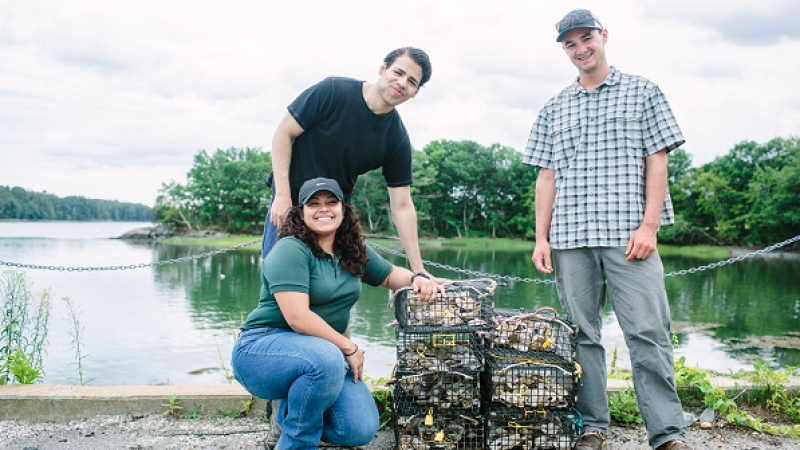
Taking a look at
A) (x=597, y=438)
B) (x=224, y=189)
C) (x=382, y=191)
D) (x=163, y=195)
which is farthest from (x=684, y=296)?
(x=163, y=195)

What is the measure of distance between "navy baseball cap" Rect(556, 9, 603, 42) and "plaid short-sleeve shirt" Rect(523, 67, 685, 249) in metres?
0.30

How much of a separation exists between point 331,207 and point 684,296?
19.0m

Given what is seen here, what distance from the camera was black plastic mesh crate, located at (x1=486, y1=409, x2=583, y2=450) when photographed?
3289mm

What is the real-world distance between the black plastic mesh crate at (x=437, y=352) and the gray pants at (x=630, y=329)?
607 mm

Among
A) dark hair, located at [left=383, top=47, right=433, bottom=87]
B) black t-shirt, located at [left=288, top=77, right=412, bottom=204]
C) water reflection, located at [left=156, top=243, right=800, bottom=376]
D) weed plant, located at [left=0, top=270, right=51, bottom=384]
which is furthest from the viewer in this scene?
water reflection, located at [left=156, top=243, right=800, bottom=376]

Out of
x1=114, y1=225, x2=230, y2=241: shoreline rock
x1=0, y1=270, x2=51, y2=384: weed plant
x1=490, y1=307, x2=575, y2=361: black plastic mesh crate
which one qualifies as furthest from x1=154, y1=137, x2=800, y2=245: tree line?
x1=490, y1=307, x2=575, y2=361: black plastic mesh crate

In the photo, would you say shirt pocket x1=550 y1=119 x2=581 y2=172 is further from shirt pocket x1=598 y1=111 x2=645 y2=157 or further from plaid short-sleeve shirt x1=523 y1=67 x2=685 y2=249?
shirt pocket x1=598 y1=111 x2=645 y2=157

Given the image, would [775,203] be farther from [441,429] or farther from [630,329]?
[441,429]

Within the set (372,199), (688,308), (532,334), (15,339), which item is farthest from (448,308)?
(372,199)

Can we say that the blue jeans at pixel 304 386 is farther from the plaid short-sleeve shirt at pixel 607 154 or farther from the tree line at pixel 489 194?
the tree line at pixel 489 194

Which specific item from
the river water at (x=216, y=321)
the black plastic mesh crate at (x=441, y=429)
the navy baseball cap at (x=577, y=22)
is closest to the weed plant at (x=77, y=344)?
the river water at (x=216, y=321)

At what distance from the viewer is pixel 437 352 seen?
131 inches

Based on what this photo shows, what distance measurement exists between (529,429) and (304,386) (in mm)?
1159

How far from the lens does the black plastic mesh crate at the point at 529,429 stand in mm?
3289
